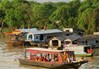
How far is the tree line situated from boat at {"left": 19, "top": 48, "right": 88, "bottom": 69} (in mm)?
16961

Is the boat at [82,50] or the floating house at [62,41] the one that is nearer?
the boat at [82,50]

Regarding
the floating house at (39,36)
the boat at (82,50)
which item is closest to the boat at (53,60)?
the boat at (82,50)

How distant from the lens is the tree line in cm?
4466

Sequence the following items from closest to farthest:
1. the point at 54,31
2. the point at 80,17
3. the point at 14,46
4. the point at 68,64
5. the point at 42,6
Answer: the point at 68,64, the point at 14,46, the point at 54,31, the point at 80,17, the point at 42,6

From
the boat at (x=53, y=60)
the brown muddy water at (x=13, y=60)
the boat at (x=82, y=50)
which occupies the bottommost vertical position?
the brown muddy water at (x=13, y=60)

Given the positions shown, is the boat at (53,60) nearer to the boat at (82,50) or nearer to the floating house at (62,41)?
the boat at (82,50)

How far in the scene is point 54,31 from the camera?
4122cm

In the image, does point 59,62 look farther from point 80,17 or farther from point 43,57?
point 80,17

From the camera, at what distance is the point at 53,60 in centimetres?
2662

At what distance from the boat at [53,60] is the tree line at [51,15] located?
1696 cm

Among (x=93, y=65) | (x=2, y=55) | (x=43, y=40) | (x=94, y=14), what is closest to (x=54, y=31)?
(x=43, y=40)

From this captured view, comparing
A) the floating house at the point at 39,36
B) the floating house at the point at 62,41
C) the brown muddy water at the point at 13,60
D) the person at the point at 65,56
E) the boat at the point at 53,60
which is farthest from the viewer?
the floating house at the point at 39,36

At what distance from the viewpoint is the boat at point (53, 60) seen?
2577 centimetres

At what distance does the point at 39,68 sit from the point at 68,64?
6.85 ft
